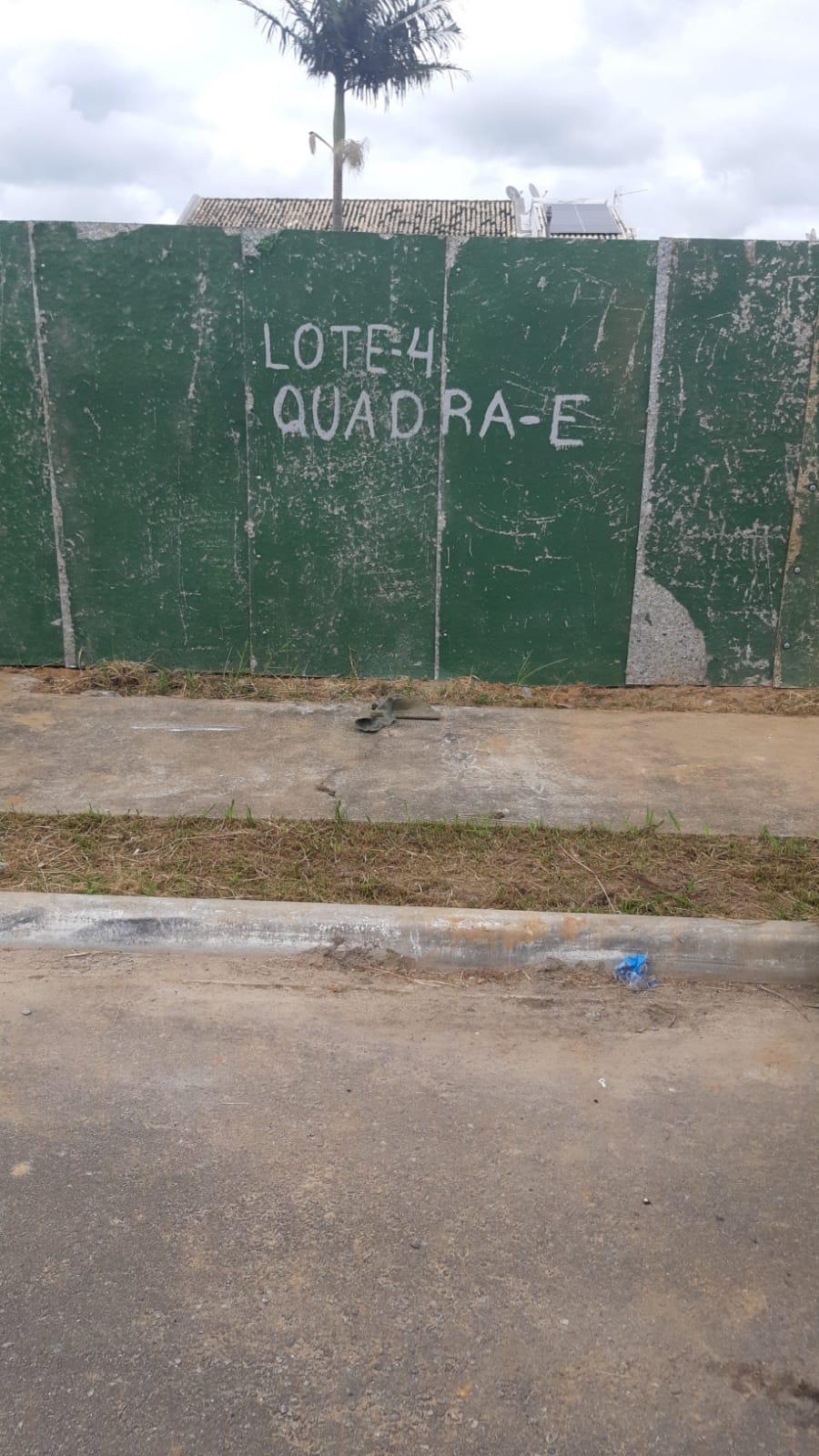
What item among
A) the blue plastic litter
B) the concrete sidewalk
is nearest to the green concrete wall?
the concrete sidewalk

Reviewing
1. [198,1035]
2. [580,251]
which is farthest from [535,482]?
[198,1035]

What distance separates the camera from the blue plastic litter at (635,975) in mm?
3217

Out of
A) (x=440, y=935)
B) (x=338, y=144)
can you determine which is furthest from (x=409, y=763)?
(x=338, y=144)

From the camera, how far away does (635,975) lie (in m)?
3.23

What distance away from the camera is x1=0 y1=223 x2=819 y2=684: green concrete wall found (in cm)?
559

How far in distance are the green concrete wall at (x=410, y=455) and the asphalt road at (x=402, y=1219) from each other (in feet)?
10.3

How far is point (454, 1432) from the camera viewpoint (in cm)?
172

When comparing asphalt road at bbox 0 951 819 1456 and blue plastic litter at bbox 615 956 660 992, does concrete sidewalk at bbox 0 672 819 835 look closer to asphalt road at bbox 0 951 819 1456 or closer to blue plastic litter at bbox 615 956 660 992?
blue plastic litter at bbox 615 956 660 992

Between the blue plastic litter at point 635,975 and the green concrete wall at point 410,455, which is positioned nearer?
the blue plastic litter at point 635,975

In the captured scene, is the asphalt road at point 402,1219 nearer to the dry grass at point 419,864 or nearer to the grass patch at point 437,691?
the dry grass at point 419,864

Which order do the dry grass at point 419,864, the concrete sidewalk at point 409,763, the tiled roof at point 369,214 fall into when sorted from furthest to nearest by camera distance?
the tiled roof at point 369,214 < the concrete sidewalk at point 409,763 < the dry grass at point 419,864

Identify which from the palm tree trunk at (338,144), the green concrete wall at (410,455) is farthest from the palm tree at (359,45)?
the green concrete wall at (410,455)

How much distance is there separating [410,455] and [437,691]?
130cm

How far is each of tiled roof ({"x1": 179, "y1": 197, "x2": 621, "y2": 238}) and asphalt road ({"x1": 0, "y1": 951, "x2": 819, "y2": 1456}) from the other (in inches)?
1400
